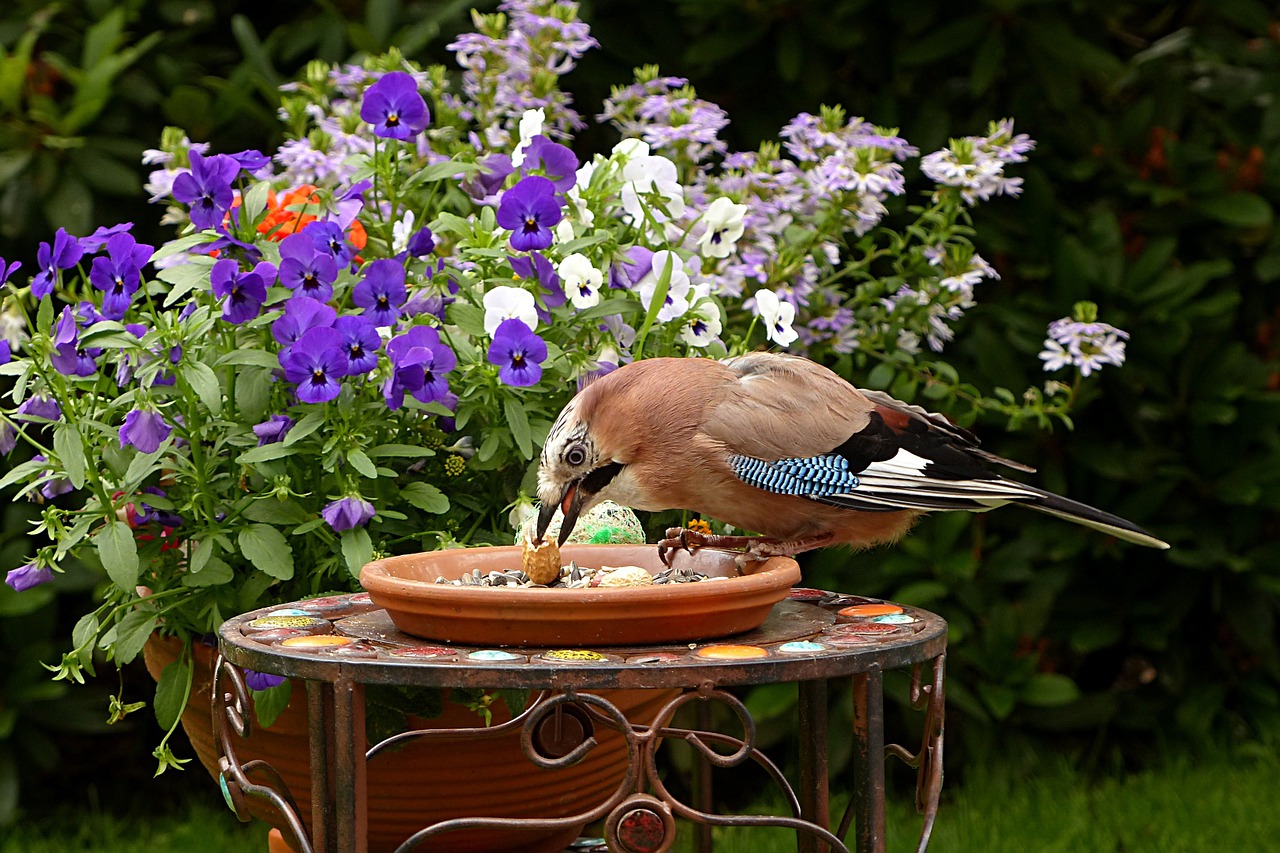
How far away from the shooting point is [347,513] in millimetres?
2201

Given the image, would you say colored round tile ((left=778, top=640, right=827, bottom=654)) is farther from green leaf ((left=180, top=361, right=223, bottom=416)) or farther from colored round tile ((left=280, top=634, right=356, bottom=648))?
green leaf ((left=180, top=361, right=223, bottom=416))

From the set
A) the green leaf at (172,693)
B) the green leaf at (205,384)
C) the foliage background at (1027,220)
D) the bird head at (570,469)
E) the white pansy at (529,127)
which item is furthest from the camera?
the foliage background at (1027,220)

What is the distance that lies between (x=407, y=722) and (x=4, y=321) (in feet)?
3.27

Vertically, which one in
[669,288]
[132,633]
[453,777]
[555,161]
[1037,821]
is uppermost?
[555,161]

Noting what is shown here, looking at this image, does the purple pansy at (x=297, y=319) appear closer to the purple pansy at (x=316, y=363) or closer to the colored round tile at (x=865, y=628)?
the purple pansy at (x=316, y=363)

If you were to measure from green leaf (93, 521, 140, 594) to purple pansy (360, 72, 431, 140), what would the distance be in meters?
0.79

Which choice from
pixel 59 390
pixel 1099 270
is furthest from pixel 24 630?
pixel 1099 270

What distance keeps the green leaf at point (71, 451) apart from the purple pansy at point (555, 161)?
87cm

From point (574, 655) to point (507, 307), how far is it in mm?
741

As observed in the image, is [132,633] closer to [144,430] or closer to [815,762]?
[144,430]

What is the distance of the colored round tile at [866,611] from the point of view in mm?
2086

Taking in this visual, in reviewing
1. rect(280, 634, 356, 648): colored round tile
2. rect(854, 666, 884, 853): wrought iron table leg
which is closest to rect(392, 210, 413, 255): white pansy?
rect(280, 634, 356, 648): colored round tile

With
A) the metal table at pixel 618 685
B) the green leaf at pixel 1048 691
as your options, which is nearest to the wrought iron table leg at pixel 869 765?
the metal table at pixel 618 685

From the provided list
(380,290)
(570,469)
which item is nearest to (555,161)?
(380,290)
